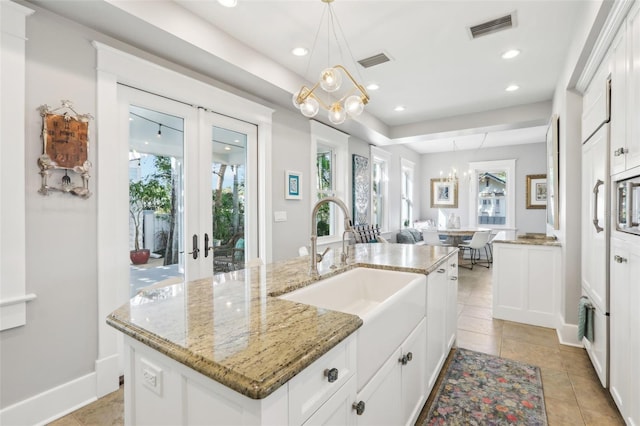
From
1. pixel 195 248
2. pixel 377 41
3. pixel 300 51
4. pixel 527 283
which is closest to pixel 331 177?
pixel 300 51

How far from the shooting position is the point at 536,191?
712cm

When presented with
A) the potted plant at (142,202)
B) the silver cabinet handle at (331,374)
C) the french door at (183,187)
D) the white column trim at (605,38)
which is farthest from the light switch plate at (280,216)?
the white column trim at (605,38)

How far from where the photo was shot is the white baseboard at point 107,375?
6.89ft

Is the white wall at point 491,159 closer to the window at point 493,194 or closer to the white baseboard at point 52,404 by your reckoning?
the window at point 493,194

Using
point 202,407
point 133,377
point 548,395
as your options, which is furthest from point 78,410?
point 548,395

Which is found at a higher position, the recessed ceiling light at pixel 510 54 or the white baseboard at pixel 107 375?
the recessed ceiling light at pixel 510 54

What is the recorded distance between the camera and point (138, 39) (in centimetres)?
221

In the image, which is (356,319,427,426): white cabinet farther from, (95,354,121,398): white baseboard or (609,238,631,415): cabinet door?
(95,354,121,398): white baseboard

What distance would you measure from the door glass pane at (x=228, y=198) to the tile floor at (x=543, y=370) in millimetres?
1375

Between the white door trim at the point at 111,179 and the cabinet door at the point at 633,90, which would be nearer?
the cabinet door at the point at 633,90

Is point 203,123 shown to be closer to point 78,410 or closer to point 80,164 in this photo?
point 80,164

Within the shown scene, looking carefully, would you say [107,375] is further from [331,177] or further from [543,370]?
[331,177]

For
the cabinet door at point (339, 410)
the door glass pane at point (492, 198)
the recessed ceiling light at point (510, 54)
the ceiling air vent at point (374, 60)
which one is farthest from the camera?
the door glass pane at point (492, 198)

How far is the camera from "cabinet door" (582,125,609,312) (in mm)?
2010
